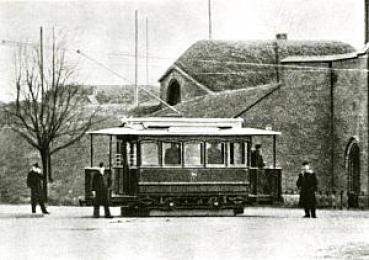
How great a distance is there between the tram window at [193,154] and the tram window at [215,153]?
0.21 metres

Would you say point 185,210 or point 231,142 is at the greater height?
point 231,142

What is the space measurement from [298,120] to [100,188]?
43.5ft

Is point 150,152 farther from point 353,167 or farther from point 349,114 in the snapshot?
point 353,167

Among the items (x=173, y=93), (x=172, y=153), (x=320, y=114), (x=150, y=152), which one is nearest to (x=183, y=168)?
(x=172, y=153)

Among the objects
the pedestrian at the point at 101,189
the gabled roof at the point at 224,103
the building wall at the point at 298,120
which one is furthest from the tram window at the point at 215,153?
the gabled roof at the point at 224,103

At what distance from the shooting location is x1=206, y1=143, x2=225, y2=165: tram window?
2650cm

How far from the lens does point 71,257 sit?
49.9 feet

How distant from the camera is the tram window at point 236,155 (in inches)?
1048

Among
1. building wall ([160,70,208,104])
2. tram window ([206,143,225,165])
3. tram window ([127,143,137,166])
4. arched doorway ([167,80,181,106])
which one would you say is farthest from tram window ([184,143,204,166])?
arched doorway ([167,80,181,106])

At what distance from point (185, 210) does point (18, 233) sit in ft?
25.4

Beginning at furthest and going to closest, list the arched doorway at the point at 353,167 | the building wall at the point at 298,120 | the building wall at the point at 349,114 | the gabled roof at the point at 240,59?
the gabled roof at the point at 240,59, the building wall at the point at 298,120, the arched doorway at the point at 353,167, the building wall at the point at 349,114

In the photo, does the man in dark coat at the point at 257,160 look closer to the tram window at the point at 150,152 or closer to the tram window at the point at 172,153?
the tram window at the point at 172,153

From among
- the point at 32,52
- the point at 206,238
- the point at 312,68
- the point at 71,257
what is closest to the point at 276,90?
the point at 312,68

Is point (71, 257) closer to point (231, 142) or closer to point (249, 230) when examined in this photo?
point (249, 230)
